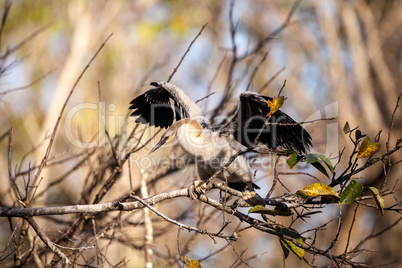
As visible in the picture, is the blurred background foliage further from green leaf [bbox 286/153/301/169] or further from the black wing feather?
green leaf [bbox 286/153/301/169]

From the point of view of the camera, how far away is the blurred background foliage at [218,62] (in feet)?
32.3

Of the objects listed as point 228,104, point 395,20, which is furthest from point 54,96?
point 395,20

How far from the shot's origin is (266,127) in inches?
163

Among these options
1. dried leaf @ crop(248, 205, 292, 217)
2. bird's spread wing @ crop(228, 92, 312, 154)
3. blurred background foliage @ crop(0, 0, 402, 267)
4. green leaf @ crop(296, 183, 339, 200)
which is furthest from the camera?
blurred background foliage @ crop(0, 0, 402, 267)

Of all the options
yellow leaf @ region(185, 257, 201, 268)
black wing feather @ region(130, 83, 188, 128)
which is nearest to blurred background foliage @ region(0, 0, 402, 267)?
black wing feather @ region(130, 83, 188, 128)

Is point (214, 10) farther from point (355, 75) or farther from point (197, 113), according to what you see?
point (197, 113)

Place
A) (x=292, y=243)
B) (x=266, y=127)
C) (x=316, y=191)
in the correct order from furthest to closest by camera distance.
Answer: (x=266, y=127)
(x=292, y=243)
(x=316, y=191)

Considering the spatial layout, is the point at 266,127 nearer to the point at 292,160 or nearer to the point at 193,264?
the point at 292,160

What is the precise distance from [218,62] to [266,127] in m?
9.19

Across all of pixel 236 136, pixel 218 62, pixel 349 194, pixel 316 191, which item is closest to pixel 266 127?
pixel 236 136

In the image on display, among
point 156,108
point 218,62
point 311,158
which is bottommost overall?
point 311,158

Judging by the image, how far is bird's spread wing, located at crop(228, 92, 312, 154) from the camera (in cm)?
397

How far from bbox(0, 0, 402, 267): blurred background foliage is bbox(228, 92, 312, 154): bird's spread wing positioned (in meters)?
4.00

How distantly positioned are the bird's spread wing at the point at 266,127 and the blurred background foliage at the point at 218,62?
4.00m
